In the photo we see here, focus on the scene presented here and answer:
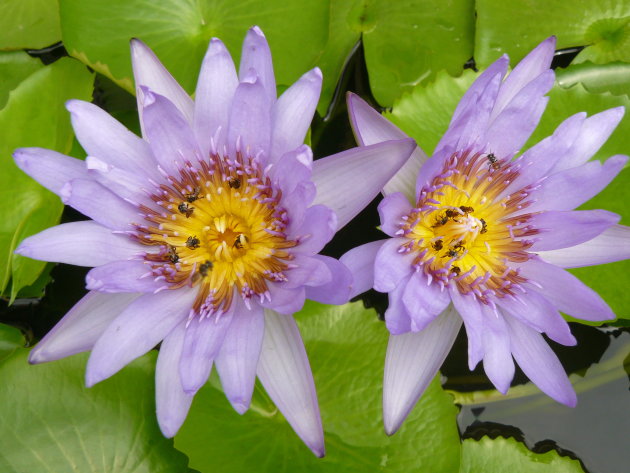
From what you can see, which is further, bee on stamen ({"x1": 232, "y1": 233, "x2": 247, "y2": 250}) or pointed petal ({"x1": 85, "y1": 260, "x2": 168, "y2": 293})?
bee on stamen ({"x1": 232, "y1": 233, "x2": 247, "y2": 250})

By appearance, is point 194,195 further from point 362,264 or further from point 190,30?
point 190,30

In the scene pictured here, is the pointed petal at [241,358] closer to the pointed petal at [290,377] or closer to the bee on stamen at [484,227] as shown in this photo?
the pointed petal at [290,377]

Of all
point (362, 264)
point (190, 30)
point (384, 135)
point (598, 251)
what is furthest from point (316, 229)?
point (190, 30)

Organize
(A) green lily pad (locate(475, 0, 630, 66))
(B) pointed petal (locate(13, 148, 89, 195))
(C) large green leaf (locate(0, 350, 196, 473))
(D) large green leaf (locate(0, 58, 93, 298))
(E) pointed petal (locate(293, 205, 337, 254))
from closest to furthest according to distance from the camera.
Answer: (E) pointed petal (locate(293, 205, 337, 254)) → (B) pointed petal (locate(13, 148, 89, 195)) → (C) large green leaf (locate(0, 350, 196, 473)) → (D) large green leaf (locate(0, 58, 93, 298)) → (A) green lily pad (locate(475, 0, 630, 66))

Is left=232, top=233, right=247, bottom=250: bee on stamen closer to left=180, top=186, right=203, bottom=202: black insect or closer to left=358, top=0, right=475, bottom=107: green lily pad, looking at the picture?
left=180, top=186, right=203, bottom=202: black insect

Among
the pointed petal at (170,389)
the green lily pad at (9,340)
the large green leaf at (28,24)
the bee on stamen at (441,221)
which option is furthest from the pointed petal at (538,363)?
the large green leaf at (28,24)

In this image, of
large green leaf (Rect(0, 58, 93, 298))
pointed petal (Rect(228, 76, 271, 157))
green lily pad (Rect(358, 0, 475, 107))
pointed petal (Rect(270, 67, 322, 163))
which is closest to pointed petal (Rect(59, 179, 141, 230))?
pointed petal (Rect(228, 76, 271, 157))

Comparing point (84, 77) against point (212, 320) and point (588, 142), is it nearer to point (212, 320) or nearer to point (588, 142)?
point (212, 320)
